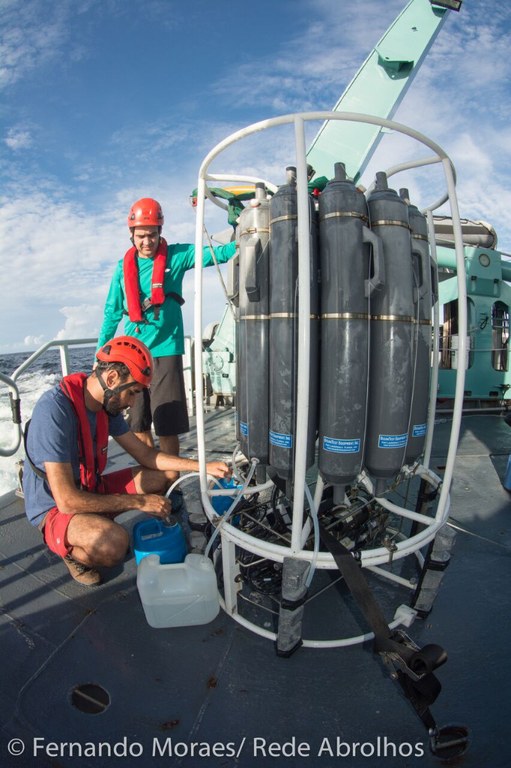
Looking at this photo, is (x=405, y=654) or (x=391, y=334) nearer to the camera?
(x=405, y=654)

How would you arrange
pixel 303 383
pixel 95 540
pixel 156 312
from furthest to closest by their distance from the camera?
pixel 156 312, pixel 95 540, pixel 303 383

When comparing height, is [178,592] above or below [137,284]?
below

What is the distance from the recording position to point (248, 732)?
1462mm

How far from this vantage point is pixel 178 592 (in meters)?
1.93

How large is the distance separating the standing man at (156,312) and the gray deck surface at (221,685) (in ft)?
4.22

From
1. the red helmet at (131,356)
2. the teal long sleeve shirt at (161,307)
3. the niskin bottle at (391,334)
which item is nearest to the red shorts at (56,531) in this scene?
the red helmet at (131,356)

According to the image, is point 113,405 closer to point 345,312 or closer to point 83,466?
point 83,466

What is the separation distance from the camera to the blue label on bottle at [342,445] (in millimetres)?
1642

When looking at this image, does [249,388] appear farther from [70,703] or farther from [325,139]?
[325,139]

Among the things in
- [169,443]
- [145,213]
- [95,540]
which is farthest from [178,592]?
[145,213]

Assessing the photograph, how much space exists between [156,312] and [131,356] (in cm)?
101

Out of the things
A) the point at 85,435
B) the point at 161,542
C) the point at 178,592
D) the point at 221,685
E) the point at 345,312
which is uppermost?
the point at 345,312

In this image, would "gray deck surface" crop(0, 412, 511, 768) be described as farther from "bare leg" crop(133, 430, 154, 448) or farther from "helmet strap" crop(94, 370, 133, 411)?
"bare leg" crop(133, 430, 154, 448)

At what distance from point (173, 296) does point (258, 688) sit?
2.63 metres
